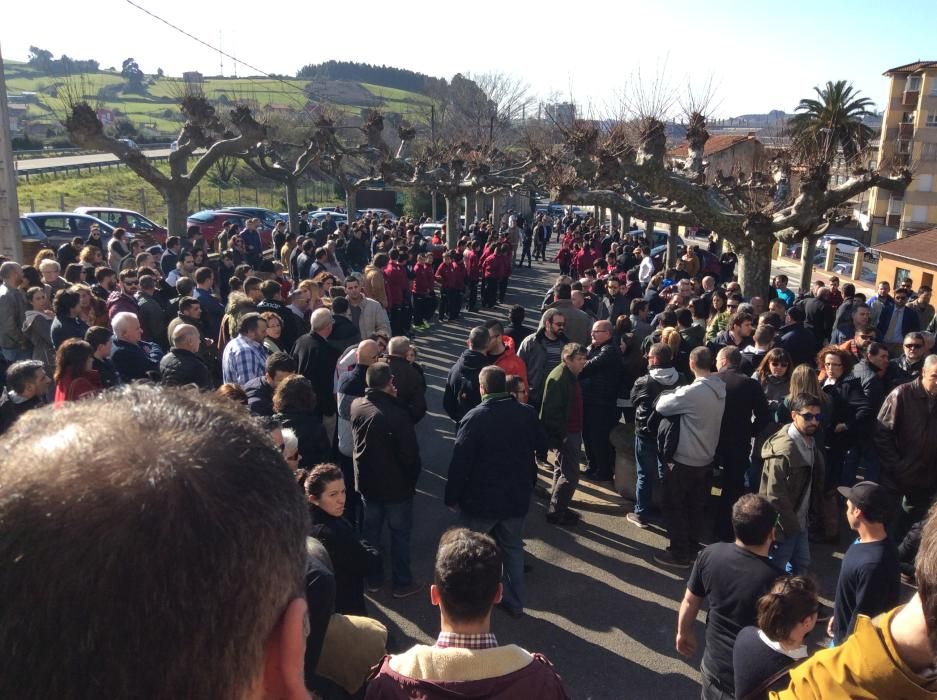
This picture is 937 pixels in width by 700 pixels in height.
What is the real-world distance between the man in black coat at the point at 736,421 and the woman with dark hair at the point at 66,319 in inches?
244

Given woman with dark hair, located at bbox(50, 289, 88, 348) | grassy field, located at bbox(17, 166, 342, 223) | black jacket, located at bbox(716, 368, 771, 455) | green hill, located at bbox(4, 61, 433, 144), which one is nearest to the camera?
black jacket, located at bbox(716, 368, 771, 455)

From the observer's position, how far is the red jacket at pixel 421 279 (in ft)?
50.0

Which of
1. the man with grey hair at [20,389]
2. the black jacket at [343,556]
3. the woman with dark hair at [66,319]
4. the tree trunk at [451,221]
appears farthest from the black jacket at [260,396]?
the tree trunk at [451,221]

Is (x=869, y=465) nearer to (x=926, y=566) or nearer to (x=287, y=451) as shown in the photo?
(x=287, y=451)

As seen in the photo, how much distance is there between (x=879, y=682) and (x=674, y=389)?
4931 millimetres

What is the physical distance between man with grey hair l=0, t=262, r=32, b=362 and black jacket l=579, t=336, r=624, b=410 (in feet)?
20.1

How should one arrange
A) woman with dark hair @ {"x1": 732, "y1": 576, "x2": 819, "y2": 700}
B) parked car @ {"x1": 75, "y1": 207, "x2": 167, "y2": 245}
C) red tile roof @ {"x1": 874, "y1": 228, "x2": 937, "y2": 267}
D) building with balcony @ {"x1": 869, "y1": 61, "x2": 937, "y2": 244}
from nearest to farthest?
woman with dark hair @ {"x1": 732, "y1": 576, "x2": 819, "y2": 700} → red tile roof @ {"x1": 874, "y1": 228, "x2": 937, "y2": 267} → parked car @ {"x1": 75, "y1": 207, "x2": 167, "y2": 245} → building with balcony @ {"x1": 869, "y1": 61, "x2": 937, "y2": 244}

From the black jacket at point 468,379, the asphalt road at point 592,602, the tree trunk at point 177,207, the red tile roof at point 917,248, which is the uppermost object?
the tree trunk at point 177,207

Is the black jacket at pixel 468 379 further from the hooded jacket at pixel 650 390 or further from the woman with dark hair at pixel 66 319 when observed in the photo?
the woman with dark hair at pixel 66 319

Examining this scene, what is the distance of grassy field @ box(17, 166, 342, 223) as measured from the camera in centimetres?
3296

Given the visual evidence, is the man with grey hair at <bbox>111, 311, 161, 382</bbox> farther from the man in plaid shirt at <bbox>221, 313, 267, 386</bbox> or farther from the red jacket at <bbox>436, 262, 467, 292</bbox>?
the red jacket at <bbox>436, 262, 467, 292</bbox>

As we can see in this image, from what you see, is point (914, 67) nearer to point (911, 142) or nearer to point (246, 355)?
point (911, 142)

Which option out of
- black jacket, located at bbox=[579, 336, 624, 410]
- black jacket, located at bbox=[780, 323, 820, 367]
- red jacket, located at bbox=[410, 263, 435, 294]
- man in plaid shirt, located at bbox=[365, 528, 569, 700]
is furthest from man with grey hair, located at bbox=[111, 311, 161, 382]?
red jacket, located at bbox=[410, 263, 435, 294]

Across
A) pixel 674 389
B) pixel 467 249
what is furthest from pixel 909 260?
pixel 674 389
